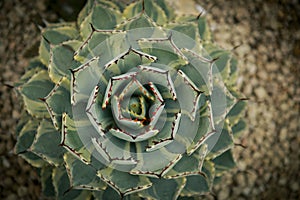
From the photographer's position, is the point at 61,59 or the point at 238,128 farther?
the point at 238,128

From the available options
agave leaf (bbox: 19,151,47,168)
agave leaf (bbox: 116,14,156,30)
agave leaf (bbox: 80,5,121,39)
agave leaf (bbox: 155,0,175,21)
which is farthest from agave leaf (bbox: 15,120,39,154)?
agave leaf (bbox: 155,0,175,21)

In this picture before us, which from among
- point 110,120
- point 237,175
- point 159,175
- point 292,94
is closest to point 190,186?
point 159,175

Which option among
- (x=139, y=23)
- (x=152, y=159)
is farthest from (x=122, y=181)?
(x=139, y=23)

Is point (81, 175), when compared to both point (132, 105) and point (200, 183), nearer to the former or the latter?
point (132, 105)

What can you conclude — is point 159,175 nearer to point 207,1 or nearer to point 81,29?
point 81,29

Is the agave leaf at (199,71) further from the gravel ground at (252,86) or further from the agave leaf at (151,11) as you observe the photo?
the gravel ground at (252,86)
